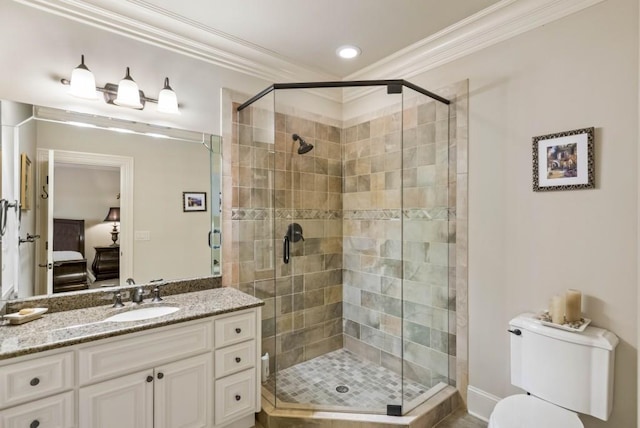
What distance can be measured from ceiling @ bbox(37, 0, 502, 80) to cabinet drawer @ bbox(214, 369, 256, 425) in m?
2.27

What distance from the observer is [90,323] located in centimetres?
165

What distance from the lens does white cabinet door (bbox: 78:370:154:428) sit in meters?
1.50

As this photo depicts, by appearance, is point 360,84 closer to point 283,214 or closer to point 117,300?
point 283,214

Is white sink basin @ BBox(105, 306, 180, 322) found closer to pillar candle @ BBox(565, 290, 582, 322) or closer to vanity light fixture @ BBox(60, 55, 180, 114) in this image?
vanity light fixture @ BBox(60, 55, 180, 114)

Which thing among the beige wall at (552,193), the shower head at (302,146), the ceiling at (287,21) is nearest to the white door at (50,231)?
the ceiling at (287,21)

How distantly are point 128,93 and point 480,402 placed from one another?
3.06 metres

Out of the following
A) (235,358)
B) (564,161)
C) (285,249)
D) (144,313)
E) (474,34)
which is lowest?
(235,358)

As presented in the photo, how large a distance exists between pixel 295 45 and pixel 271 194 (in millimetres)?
1172

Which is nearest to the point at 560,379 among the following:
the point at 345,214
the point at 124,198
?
the point at 345,214

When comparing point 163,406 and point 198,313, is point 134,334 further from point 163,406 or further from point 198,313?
point 163,406

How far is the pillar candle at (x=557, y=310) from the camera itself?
66.0 inches

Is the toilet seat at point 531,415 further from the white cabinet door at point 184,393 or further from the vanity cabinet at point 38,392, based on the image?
the vanity cabinet at point 38,392

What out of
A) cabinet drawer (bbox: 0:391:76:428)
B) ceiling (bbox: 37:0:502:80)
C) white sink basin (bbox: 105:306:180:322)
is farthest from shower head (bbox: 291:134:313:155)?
cabinet drawer (bbox: 0:391:76:428)

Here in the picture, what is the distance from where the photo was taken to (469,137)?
7.33ft
